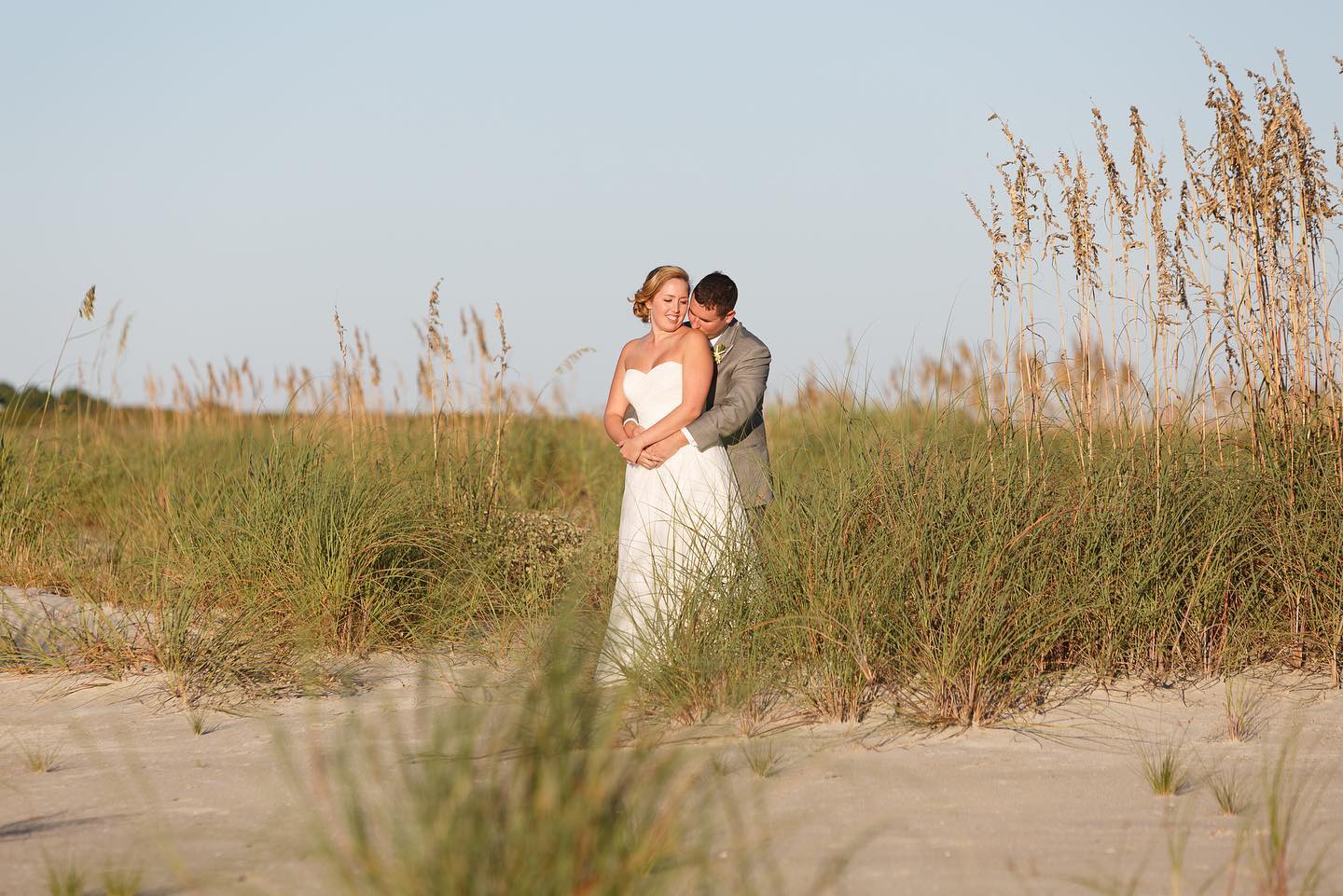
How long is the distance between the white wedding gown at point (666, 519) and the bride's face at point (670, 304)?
197mm

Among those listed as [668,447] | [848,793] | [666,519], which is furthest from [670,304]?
[848,793]

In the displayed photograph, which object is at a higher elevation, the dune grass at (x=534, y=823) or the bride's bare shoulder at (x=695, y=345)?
the bride's bare shoulder at (x=695, y=345)

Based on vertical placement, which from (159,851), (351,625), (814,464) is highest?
(814,464)

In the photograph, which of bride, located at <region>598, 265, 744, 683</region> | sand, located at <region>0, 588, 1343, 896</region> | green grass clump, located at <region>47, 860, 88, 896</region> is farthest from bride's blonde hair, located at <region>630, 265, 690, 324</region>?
green grass clump, located at <region>47, 860, 88, 896</region>

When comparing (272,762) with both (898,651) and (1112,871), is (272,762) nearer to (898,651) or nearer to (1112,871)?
(898,651)

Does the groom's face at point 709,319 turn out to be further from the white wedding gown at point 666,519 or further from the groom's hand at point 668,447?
the groom's hand at point 668,447

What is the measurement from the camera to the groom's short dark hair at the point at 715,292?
5270mm

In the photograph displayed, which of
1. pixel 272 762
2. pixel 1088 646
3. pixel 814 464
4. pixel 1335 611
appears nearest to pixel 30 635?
pixel 272 762

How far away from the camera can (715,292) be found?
17.3 ft

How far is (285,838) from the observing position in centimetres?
310

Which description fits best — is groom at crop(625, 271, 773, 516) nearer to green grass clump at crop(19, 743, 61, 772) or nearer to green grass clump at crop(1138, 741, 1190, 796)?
green grass clump at crop(1138, 741, 1190, 796)

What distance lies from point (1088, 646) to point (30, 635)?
13.8 feet

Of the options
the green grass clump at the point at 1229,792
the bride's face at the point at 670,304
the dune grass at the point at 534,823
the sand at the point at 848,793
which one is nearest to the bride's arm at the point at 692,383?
the bride's face at the point at 670,304

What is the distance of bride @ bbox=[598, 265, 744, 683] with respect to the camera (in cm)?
484
